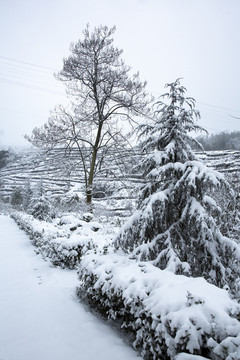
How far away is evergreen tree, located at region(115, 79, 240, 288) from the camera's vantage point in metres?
2.97

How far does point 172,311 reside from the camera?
1.68m

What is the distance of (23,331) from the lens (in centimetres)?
246

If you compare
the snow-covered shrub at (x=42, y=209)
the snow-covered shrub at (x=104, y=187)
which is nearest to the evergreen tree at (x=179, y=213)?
the snow-covered shrub at (x=104, y=187)

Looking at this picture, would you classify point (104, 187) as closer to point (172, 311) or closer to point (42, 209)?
point (42, 209)

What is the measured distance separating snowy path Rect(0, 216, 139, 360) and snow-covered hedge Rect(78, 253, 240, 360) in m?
0.33

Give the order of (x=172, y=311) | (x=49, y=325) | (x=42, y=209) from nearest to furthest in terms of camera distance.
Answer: (x=172, y=311), (x=49, y=325), (x=42, y=209)

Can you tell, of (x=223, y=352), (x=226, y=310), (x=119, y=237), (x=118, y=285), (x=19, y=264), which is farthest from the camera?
(x=19, y=264)

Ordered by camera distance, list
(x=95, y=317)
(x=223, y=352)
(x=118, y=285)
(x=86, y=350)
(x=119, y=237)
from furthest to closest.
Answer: (x=119, y=237) → (x=95, y=317) → (x=118, y=285) → (x=86, y=350) → (x=223, y=352)

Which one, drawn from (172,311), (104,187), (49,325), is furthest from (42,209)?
(172,311)

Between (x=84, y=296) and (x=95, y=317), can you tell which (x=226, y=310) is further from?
(x=84, y=296)

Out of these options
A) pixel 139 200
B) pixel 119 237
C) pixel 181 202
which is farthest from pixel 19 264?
pixel 181 202

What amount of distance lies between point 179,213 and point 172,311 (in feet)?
6.13

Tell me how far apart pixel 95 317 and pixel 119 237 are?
4.08 ft

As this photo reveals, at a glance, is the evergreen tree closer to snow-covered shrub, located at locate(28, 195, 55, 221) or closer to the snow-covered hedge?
the snow-covered hedge
